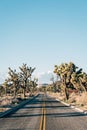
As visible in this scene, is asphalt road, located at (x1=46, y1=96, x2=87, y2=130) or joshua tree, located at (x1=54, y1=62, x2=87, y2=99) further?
joshua tree, located at (x1=54, y1=62, x2=87, y2=99)

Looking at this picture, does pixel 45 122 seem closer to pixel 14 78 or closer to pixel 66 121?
pixel 66 121

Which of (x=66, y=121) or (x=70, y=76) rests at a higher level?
(x=70, y=76)

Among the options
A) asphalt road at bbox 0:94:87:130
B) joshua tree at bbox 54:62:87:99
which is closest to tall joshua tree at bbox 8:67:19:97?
joshua tree at bbox 54:62:87:99

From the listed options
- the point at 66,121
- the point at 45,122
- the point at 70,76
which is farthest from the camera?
the point at 70,76

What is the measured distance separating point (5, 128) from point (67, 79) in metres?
60.3

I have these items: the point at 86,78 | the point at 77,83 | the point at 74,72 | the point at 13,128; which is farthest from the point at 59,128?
the point at 74,72

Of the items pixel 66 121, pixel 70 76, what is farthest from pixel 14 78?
pixel 66 121

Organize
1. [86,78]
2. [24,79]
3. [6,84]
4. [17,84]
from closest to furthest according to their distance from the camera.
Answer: [86,78] → [17,84] → [24,79] → [6,84]

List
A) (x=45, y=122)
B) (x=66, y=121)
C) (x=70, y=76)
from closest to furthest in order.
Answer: (x=45, y=122) → (x=66, y=121) → (x=70, y=76)

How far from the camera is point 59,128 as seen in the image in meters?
20.4

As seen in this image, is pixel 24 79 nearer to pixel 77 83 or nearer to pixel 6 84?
pixel 6 84

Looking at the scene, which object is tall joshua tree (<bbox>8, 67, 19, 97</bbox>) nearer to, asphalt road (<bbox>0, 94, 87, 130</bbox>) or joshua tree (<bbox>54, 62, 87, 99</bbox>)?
joshua tree (<bbox>54, 62, 87, 99</bbox>)

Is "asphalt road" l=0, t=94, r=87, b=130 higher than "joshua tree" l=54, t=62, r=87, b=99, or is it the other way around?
"joshua tree" l=54, t=62, r=87, b=99

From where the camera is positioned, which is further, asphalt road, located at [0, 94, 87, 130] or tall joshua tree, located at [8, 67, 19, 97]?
tall joshua tree, located at [8, 67, 19, 97]
